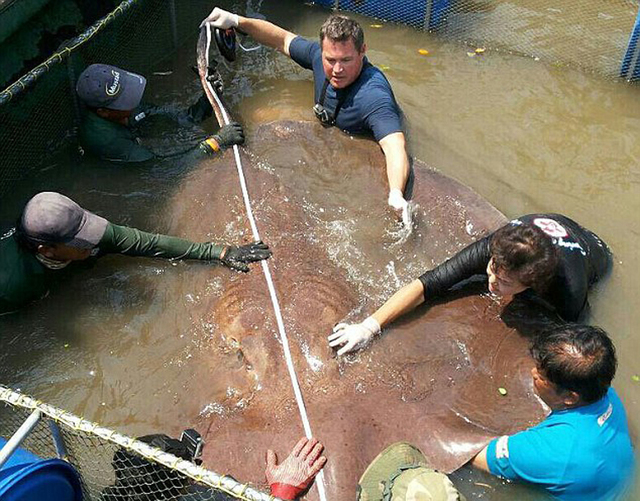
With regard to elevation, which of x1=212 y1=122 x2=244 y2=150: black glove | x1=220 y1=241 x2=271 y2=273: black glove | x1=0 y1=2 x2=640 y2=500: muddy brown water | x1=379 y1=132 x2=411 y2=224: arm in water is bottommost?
x1=0 y1=2 x2=640 y2=500: muddy brown water

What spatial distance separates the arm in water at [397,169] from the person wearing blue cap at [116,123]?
131 cm

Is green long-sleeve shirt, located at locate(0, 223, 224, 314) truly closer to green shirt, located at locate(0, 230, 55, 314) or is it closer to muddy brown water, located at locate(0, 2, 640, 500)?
green shirt, located at locate(0, 230, 55, 314)

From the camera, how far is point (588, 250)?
4625mm

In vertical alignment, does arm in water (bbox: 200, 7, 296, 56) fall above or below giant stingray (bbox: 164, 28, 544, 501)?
above

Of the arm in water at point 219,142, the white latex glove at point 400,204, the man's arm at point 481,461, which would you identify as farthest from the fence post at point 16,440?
the arm in water at point 219,142

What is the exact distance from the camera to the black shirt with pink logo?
161 inches

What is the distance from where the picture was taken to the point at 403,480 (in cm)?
290

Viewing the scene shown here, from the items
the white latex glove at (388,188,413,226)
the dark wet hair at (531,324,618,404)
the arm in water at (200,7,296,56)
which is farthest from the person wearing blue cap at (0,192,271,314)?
the arm in water at (200,7,296,56)

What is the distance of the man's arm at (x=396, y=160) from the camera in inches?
204

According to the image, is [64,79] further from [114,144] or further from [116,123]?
[114,144]

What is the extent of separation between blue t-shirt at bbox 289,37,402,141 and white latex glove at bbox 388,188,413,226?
801 millimetres

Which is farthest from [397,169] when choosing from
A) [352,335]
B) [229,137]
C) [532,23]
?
[532,23]

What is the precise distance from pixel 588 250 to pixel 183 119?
13.4 feet

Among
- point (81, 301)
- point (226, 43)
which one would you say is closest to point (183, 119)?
point (226, 43)
